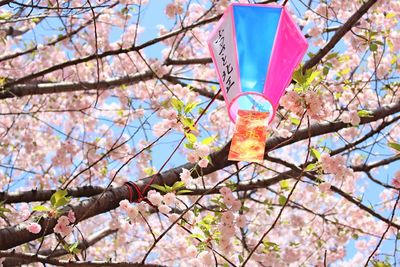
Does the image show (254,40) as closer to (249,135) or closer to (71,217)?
(249,135)

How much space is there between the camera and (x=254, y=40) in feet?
5.85

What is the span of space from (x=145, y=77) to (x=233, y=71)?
2993 mm

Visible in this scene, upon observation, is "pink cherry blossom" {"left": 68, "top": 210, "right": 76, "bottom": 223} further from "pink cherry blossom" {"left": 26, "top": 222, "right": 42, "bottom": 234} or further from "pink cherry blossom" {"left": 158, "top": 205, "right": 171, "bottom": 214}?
"pink cherry blossom" {"left": 158, "top": 205, "right": 171, "bottom": 214}

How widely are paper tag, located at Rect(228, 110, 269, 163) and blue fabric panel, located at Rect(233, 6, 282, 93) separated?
16cm

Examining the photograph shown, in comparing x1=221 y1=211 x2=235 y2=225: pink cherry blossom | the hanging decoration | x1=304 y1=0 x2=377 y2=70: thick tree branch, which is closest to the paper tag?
the hanging decoration

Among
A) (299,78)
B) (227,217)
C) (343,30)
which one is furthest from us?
(343,30)

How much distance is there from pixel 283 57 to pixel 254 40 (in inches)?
4.1

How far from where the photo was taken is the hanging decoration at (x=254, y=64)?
175cm

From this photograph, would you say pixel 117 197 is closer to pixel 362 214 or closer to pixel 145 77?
pixel 145 77

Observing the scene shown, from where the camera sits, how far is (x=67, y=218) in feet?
8.79

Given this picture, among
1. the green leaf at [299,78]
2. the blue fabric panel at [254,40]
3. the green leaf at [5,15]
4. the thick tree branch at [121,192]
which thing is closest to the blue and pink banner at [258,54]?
the blue fabric panel at [254,40]

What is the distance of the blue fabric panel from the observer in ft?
5.72

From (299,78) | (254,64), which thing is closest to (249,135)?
(254,64)

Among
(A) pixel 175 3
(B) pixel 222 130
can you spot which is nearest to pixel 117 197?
(A) pixel 175 3
